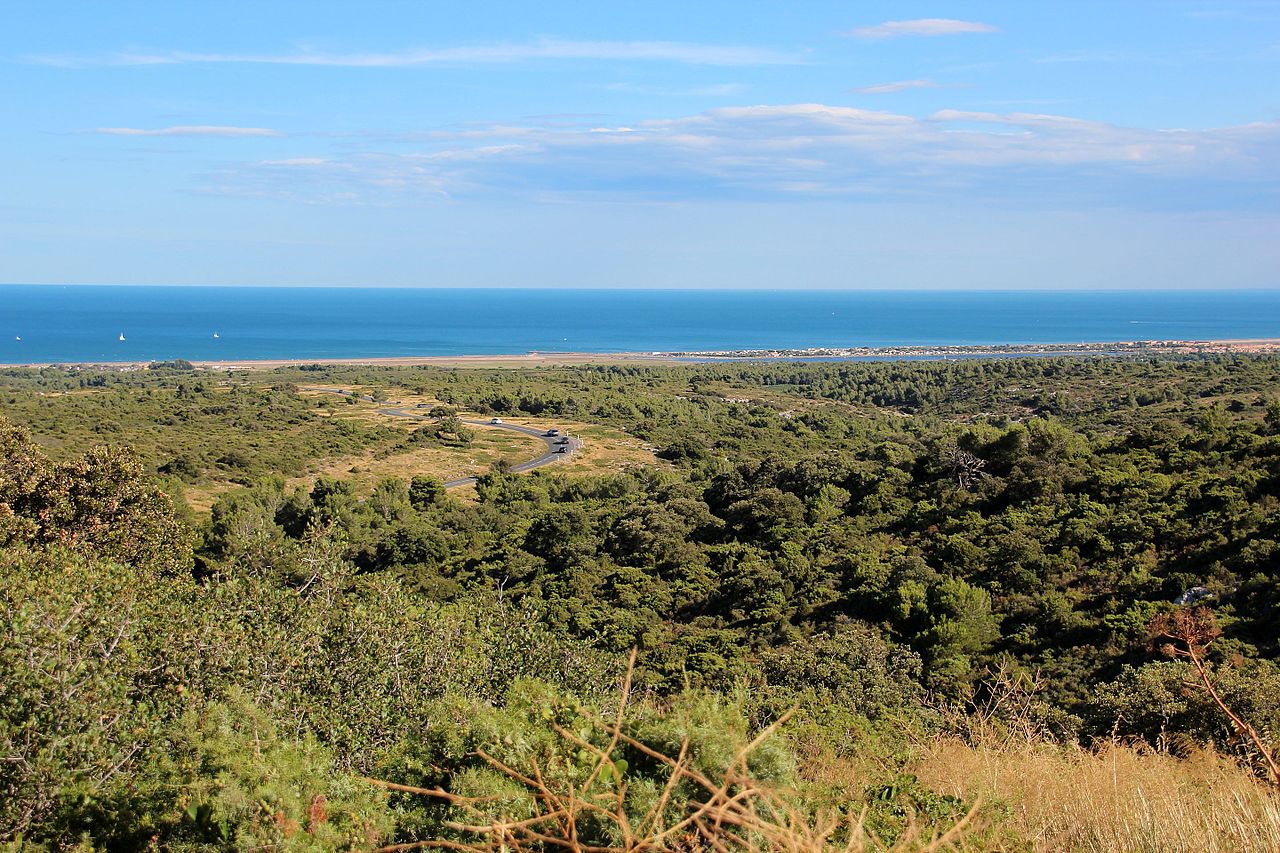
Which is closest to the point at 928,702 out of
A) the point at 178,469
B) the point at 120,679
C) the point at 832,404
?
the point at 120,679

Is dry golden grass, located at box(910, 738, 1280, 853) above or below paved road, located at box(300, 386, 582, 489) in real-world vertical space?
above

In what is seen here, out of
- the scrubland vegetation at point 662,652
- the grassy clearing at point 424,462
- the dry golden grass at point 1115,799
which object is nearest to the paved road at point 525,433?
the grassy clearing at point 424,462

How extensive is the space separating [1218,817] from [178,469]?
52468 millimetres

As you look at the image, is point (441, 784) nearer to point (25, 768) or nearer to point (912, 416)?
point (25, 768)

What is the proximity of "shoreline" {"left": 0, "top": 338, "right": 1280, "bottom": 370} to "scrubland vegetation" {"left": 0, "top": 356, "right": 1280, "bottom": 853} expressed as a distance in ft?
301

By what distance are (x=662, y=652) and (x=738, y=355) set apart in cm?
14066

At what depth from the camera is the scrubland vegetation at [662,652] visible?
5598 millimetres

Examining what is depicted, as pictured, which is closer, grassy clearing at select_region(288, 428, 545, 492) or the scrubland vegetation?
the scrubland vegetation

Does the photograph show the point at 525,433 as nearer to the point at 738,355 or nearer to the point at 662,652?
the point at 662,652

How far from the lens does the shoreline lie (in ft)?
447

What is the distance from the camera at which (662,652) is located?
2080cm

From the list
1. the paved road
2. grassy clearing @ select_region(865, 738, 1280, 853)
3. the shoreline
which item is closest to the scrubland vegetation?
grassy clearing @ select_region(865, 738, 1280, 853)

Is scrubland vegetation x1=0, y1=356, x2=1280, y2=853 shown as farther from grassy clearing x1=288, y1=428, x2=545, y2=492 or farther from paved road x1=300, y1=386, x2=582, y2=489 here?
paved road x1=300, y1=386, x2=582, y2=489

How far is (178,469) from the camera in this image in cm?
4884
